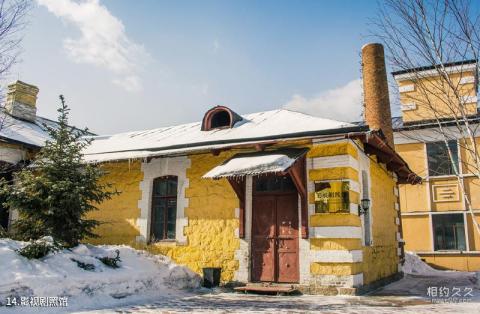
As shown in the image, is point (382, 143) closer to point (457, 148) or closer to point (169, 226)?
point (169, 226)

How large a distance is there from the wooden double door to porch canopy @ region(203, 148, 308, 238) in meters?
Result: 0.37

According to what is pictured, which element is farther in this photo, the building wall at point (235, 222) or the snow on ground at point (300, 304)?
the building wall at point (235, 222)

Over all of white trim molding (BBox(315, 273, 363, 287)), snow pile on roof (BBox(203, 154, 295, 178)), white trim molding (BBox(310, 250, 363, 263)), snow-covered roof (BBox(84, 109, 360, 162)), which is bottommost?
white trim molding (BBox(315, 273, 363, 287))

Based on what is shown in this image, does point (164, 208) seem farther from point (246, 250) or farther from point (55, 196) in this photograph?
point (55, 196)

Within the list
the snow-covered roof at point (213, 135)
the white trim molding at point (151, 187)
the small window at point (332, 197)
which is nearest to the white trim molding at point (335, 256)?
the small window at point (332, 197)

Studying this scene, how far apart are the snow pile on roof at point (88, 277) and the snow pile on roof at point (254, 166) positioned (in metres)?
2.68

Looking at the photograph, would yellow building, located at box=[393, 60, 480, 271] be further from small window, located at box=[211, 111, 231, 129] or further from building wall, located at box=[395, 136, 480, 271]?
small window, located at box=[211, 111, 231, 129]

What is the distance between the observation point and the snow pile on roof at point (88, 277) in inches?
273

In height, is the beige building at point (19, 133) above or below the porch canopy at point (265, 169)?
above

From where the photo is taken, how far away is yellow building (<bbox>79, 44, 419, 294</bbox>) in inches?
355

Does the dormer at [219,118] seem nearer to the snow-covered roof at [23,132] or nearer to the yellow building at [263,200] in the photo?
the yellow building at [263,200]

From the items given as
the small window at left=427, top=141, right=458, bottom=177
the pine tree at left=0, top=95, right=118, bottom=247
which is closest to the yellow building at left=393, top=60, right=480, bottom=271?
the small window at left=427, top=141, right=458, bottom=177

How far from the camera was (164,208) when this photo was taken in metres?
11.3

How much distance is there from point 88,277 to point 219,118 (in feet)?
21.1
